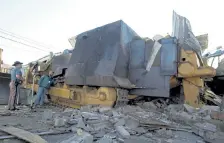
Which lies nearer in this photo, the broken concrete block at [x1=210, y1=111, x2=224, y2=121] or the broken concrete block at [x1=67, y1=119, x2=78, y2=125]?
the broken concrete block at [x1=67, y1=119, x2=78, y2=125]

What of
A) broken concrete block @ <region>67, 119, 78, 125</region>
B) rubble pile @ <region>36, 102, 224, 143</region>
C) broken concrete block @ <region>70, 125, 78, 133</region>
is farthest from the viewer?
broken concrete block @ <region>67, 119, 78, 125</region>

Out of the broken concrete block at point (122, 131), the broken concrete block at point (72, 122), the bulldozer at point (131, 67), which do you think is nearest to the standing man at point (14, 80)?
the bulldozer at point (131, 67)

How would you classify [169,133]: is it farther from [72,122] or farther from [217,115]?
[72,122]

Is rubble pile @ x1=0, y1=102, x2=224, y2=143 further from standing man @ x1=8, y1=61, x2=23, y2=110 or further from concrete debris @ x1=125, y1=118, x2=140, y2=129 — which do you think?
standing man @ x1=8, y1=61, x2=23, y2=110

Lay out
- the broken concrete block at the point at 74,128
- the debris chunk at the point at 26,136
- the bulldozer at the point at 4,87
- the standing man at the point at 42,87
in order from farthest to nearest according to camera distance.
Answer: the bulldozer at the point at 4,87, the standing man at the point at 42,87, the broken concrete block at the point at 74,128, the debris chunk at the point at 26,136

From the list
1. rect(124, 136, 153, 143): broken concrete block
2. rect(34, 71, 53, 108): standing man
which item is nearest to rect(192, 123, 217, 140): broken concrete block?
rect(124, 136, 153, 143): broken concrete block

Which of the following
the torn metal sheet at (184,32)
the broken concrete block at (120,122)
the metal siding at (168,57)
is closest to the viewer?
the broken concrete block at (120,122)

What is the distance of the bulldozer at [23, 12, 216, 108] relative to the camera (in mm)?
5668

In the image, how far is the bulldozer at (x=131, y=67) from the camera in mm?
5668

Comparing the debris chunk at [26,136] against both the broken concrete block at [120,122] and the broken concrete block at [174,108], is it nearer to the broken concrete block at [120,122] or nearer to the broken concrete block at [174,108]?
the broken concrete block at [120,122]

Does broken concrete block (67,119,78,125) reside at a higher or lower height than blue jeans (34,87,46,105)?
lower

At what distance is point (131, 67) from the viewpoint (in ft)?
20.4

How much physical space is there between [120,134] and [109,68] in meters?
2.51

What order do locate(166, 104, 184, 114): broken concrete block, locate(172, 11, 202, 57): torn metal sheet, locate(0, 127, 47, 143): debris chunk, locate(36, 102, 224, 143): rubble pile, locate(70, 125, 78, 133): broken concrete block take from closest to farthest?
locate(0, 127, 47, 143): debris chunk, locate(36, 102, 224, 143): rubble pile, locate(70, 125, 78, 133): broken concrete block, locate(166, 104, 184, 114): broken concrete block, locate(172, 11, 202, 57): torn metal sheet
